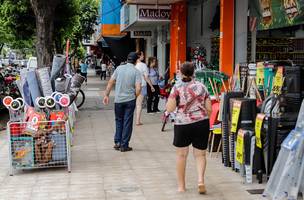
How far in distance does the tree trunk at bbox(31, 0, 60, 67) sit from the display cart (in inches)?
289

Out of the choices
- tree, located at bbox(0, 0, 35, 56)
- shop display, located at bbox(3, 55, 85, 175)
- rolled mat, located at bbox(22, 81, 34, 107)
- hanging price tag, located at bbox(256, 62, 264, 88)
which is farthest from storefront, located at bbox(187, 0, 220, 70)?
tree, located at bbox(0, 0, 35, 56)

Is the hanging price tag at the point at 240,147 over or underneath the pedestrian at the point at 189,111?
underneath

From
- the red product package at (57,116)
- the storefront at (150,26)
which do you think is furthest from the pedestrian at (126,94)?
the storefront at (150,26)

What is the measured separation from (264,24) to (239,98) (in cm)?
289

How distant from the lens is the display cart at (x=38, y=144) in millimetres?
7035

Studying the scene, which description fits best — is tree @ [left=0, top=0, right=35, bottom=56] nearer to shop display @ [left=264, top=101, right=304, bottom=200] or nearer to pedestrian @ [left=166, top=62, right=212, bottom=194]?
pedestrian @ [left=166, top=62, right=212, bottom=194]

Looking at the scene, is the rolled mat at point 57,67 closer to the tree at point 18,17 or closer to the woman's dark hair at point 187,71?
the woman's dark hair at point 187,71

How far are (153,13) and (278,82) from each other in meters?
9.56

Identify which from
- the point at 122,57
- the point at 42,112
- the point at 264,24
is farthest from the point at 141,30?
the point at 42,112

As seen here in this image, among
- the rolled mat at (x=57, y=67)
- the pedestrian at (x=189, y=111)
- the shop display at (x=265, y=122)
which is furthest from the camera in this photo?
the rolled mat at (x=57, y=67)

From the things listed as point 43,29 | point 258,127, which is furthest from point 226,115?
point 43,29

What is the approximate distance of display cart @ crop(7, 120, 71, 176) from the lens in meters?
7.04

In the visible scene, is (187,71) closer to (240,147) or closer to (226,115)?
(240,147)

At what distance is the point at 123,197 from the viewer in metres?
5.89
